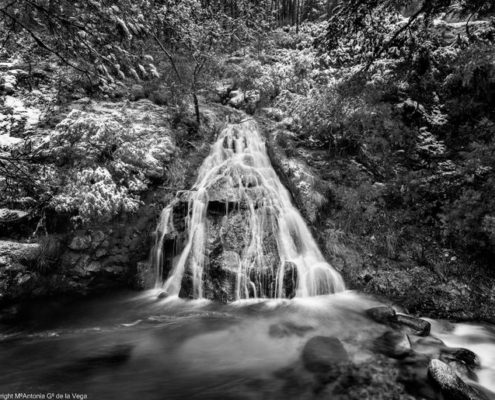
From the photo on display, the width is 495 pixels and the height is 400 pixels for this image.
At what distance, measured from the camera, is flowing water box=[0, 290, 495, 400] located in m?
4.80

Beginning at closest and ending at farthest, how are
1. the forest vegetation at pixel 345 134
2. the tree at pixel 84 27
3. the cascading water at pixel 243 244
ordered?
1. the tree at pixel 84 27
2. the forest vegetation at pixel 345 134
3. the cascading water at pixel 243 244

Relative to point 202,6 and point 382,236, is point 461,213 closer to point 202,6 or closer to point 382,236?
point 382,236

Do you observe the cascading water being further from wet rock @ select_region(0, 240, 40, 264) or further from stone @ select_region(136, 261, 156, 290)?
wet rock @ select_region(0, 240, 40, 264)

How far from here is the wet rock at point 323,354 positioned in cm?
516

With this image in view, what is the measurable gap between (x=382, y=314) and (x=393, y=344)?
3.35 feet

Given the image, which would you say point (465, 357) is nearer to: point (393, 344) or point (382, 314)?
point (393, 344)

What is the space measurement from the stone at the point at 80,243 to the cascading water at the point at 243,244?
→ 1926 millimetres

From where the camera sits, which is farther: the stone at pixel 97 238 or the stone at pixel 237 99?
the stone at pixel 237 99

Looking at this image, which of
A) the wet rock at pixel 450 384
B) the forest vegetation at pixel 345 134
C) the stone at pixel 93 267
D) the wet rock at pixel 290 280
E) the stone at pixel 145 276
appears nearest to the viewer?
the wet rock at pixel 450 384

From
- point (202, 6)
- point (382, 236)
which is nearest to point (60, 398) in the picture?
point (382, 236)

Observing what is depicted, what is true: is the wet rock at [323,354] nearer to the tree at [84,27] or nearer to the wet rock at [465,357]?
the wet rock at [465,357]

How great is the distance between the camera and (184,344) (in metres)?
5.99

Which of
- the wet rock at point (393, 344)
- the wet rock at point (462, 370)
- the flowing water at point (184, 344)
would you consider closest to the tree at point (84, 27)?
the flowing water at point (184, 344)

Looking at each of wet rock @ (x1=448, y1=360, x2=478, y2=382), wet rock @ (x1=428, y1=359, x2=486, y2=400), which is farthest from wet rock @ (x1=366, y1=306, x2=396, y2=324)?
wet rock @ (x1=428, y1=359, x2=486, y2=400)
